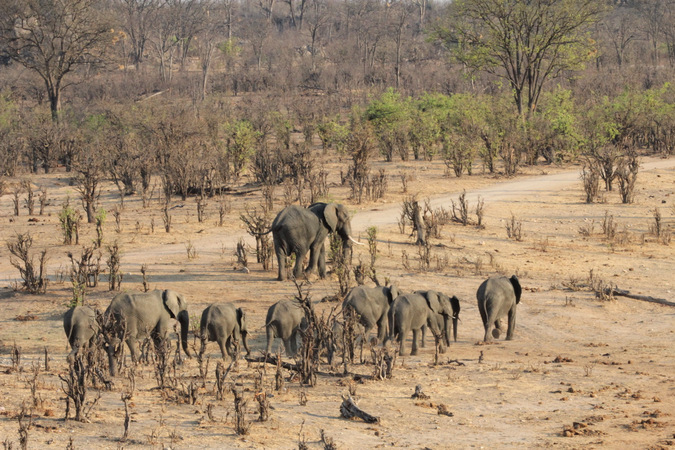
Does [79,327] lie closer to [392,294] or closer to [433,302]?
[392,294]

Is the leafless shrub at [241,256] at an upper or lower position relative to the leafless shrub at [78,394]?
upper

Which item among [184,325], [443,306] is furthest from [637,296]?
[184,325]

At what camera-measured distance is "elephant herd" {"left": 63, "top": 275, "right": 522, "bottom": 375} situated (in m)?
8.38

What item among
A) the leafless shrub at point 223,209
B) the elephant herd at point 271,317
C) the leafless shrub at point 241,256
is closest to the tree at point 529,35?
the leafless shrub at point 223,209

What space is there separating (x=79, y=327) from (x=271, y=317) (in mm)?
1886

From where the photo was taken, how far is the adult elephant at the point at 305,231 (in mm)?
12227

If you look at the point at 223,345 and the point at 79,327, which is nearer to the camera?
the point at 79,327

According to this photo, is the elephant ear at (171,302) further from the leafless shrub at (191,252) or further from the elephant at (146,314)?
the leafless shrub at (191,252)

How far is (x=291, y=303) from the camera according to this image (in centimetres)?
923

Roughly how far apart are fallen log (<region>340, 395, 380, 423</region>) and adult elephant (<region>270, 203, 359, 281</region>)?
18.3 ft

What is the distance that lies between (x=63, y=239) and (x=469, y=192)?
10609 mm

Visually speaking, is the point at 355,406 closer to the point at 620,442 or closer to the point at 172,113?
the point at 620,442

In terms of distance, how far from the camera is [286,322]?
29.7ft

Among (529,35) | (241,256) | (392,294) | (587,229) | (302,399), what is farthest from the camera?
(529,35)
